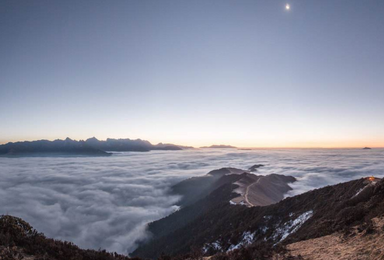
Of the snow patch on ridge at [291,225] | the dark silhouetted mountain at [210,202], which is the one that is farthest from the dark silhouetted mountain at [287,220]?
the dark silhouetted mountain at [210,202]

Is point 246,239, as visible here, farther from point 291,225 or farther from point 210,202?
point 210,202

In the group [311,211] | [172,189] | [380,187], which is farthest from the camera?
[172,189]

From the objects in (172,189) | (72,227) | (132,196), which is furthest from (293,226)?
(132,196)

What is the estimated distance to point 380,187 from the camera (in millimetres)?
15562

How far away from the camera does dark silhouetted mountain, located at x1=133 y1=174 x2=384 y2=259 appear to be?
42.2 feet

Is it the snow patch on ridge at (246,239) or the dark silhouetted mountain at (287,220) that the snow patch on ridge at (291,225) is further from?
the snow patch on ridge at (246,239)

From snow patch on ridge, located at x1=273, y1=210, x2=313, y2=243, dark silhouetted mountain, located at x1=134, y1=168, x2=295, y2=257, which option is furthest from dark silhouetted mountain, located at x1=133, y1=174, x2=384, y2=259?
dark silhouetted mountain, located at x1=134, y1=168, x2=295, y2=257

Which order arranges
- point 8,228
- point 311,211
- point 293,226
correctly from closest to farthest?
point 8,228 < point 293,226 < point 311,211

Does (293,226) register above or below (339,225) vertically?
below

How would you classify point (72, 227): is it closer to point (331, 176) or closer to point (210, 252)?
point (210, 252)

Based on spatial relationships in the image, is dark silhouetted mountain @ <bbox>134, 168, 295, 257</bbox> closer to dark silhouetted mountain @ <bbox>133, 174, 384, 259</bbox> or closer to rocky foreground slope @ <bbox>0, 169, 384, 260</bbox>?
dark silhouetted mountain @ <bbox>133, 174, 384, 259</bbox>

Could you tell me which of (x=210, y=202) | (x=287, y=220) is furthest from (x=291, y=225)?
(x=210, y=202)

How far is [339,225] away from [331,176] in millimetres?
136495

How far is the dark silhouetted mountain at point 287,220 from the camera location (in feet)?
42.2
